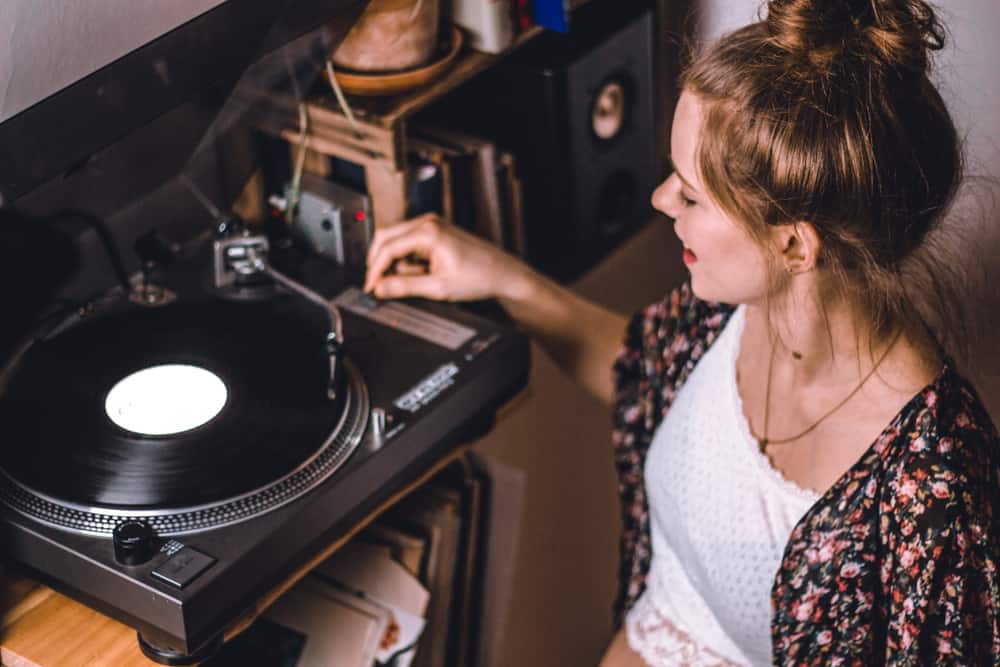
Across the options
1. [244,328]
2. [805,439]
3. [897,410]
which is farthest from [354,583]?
[897,410]

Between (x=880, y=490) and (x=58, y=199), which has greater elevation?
(x=58, y=199)

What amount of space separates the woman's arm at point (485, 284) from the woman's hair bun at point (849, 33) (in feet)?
1.57

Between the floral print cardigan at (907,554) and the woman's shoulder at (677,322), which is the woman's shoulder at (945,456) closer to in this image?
the floral print cardigan at (907,554)

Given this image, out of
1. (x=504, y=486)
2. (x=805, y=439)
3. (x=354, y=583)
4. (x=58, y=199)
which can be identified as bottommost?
(x=504, y=486)

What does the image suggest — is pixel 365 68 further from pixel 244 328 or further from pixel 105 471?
pixel 105 471

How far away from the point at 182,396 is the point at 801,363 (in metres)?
0.67

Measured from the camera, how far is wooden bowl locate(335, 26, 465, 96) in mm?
1554

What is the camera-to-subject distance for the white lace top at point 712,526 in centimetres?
146

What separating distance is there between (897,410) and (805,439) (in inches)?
4.8

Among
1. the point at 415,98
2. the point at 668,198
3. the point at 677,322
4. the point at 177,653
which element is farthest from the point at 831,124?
the point at 177,653

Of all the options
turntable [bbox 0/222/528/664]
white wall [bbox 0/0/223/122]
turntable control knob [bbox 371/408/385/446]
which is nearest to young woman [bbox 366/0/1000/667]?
turntable [bbox 0/222/528/664]

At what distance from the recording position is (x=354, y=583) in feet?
5.18

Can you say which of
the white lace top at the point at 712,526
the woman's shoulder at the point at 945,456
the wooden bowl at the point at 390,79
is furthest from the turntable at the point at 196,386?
the woman's shoulder at the point at 945,456

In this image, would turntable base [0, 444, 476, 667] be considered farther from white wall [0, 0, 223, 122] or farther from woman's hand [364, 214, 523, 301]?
white wall [0, 0, 223, 122]
